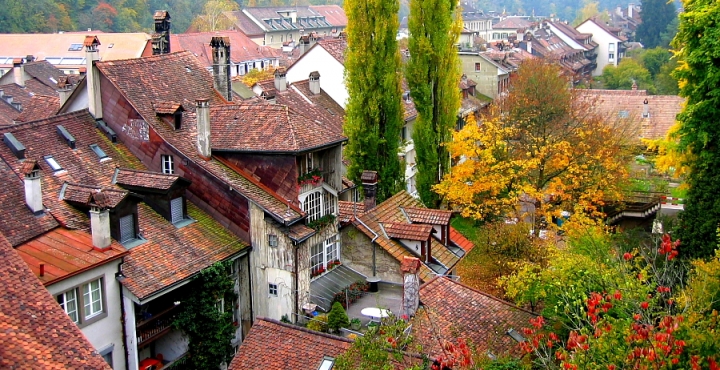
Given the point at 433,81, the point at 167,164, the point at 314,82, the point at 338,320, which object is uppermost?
the point at 433,81

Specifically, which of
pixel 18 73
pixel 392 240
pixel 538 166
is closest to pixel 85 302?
pixel 392 240

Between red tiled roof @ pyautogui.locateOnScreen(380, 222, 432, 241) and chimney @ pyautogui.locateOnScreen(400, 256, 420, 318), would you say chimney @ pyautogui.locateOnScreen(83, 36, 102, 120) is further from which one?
chimney @ pyautogui.locateOnScreen(400, 256, 420, 318)

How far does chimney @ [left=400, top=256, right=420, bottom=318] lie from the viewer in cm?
2439

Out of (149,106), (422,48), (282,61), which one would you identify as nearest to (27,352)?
(149,106)

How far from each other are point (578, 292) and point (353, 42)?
2118cm

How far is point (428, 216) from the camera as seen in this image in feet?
109

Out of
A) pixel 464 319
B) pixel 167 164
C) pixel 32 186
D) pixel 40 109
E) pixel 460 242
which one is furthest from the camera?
pixel 40 109

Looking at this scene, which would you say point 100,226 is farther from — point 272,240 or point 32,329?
point 32,329

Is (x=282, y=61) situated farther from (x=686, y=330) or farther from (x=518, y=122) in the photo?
(x=686, y=330)

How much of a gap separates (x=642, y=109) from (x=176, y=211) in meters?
44.9

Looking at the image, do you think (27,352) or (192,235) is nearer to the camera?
(27,352)

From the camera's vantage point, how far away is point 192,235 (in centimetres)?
2806

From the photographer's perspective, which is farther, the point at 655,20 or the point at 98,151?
the point at 655,20

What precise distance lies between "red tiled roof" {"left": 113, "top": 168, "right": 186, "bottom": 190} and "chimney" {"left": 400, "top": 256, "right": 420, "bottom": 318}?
899cm
